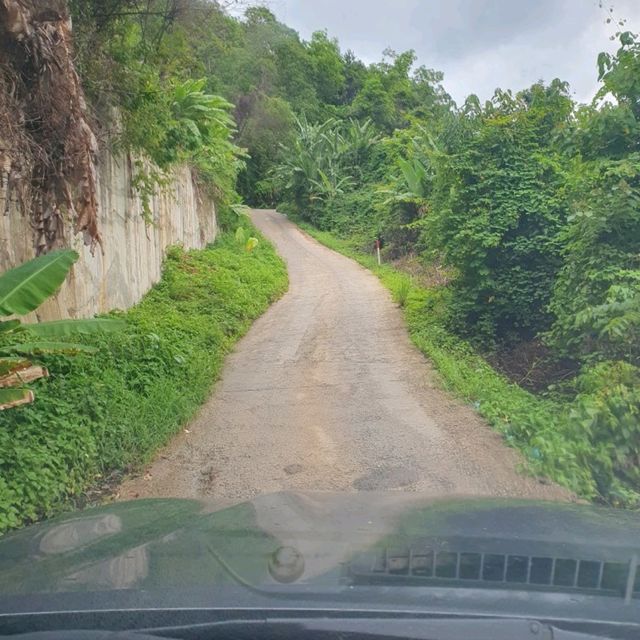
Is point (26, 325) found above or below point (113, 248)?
below

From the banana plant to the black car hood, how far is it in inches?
97.3

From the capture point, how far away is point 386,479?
269 inches

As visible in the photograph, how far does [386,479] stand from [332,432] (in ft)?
4.78

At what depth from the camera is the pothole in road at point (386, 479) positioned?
6672 mm

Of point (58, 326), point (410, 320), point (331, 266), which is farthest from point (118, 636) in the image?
point (331, 266)

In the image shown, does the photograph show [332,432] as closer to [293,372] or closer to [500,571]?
[293,372]

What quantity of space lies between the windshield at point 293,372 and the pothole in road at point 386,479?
0.04 m

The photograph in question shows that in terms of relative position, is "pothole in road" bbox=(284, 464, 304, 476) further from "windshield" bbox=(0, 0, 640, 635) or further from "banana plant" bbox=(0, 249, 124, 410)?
"banana plant" bbox=(0, 249, 124, 410)

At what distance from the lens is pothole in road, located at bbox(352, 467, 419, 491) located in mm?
6672

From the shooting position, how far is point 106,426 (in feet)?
23.5

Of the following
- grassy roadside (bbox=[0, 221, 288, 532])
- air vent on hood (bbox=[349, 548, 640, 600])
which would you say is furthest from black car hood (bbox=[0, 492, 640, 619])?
grassy roadside (bbox=[0, 221, 288, 532])

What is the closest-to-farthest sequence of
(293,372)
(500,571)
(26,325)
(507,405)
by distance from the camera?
(500,571), (26,325), (507,405), (293,372)

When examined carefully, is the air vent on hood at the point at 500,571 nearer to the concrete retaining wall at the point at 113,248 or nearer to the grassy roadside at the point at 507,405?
the grassy roadside at the point at 507,405

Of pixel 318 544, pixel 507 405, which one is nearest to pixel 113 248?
pixel 507 405
